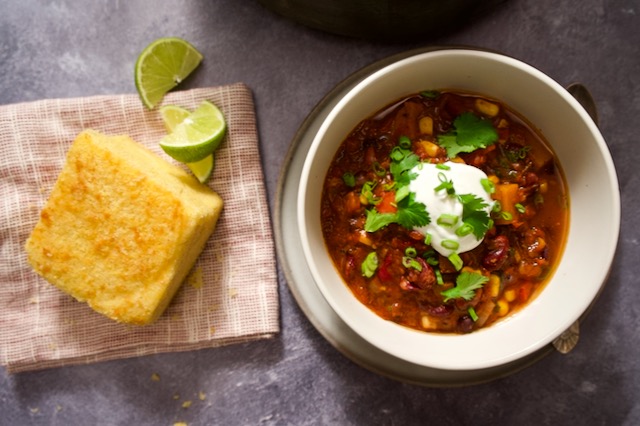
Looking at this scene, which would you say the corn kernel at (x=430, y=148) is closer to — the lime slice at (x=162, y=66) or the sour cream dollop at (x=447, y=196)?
the sour cream dollop at (x=447, y=196)

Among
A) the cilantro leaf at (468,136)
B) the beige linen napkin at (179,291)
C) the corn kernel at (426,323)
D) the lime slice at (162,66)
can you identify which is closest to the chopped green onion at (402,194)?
the cilantro leaf at (468,136)

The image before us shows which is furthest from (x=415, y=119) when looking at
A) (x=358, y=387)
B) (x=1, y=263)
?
(x=1, y=263)

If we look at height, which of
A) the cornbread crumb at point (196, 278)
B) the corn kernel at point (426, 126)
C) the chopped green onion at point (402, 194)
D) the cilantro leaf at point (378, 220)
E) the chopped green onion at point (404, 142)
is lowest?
the cornbread crumb at point (196, 278)

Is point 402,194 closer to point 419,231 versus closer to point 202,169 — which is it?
point 419,231

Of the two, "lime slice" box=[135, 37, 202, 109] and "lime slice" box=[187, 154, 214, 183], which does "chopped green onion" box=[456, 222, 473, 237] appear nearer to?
"lime slice" box=[187, 154, 214, 183]

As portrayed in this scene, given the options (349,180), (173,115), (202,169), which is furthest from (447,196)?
(173,115)
